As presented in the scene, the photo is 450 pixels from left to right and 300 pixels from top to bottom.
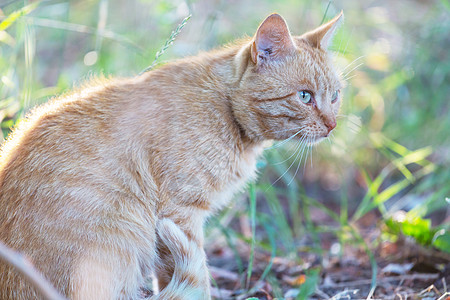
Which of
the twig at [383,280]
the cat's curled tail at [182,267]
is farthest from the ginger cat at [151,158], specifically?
the twig at [383,280]

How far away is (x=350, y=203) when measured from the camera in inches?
153

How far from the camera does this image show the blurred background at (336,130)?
8.79 feet

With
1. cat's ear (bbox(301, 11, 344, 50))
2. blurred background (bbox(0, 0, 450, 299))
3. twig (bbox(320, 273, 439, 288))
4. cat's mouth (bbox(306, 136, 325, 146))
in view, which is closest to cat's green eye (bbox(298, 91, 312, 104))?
cat's mouth (bbox(306, 136, 325, 146))

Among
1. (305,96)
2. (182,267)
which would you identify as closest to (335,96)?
(305,96)

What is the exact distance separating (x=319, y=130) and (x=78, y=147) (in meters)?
1.00

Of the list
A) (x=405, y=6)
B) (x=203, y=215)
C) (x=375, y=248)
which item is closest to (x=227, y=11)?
(x=405, y=6)

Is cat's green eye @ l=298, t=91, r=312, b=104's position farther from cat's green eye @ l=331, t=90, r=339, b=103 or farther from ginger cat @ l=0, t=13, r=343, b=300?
cat's green eye @ l=331, t=90, r=339, b=103

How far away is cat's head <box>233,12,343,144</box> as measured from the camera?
Answer: 6.63 feet

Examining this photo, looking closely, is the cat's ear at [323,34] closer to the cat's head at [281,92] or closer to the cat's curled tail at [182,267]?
the cat's head at [281,92]

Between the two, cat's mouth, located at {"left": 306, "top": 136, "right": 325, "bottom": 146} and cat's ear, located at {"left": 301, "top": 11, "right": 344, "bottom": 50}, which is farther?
cat's ear, located at {"left": 301, "top": 11, "right": 344, "bottom": 50}

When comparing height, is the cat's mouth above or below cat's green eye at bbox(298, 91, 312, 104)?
below

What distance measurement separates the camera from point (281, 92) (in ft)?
6.62

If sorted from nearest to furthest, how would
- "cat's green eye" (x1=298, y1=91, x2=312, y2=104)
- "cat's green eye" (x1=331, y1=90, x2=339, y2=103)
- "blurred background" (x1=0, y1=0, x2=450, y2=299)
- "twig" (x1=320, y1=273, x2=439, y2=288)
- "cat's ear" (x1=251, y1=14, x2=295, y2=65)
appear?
"cat's ear" (x1=251, y1=14, x2=295, y2=65) → "cat's green eye" (x1=298, y1=91, x2=312, y2=104) → "cat's green eye" (x1=331, y1=90, x2=339, y2=103) → "twig" (x1=320, y1=273, x2=439, y2=288) → "blurred background" (x1=0, y1=0, x2=450, y2=299)

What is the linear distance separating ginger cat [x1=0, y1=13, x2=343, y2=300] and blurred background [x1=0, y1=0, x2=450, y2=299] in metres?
0.49
